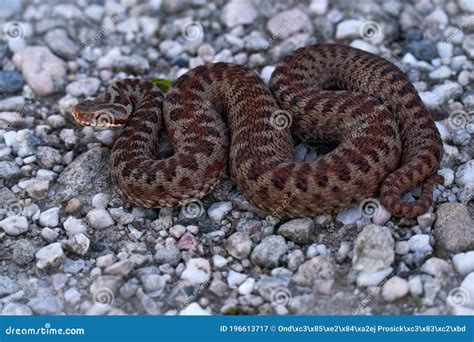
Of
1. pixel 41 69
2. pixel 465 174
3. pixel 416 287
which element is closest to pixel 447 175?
pixel 465 174

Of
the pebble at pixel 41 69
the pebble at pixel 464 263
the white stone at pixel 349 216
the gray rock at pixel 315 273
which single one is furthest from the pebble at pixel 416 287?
the pebble at pixel 41 69

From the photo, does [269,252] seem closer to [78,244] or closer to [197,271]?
[197,271]

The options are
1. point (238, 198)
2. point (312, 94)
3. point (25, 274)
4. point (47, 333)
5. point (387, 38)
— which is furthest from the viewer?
point (387, 38)

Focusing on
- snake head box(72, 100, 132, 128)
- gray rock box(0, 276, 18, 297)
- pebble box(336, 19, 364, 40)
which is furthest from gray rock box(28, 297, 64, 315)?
pebble box(336, 19, 364, 40)

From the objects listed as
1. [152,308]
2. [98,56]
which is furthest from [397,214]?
[98,56]

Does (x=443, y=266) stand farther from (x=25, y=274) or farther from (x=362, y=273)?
(x=25, y=274)

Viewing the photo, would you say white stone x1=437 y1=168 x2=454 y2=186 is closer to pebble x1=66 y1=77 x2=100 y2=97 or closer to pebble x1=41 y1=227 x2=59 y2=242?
pebble x1=41 y1=227 x2=59 y2=242

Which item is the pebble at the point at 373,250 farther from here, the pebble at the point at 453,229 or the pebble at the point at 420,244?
the pebble at the point at 453,229
